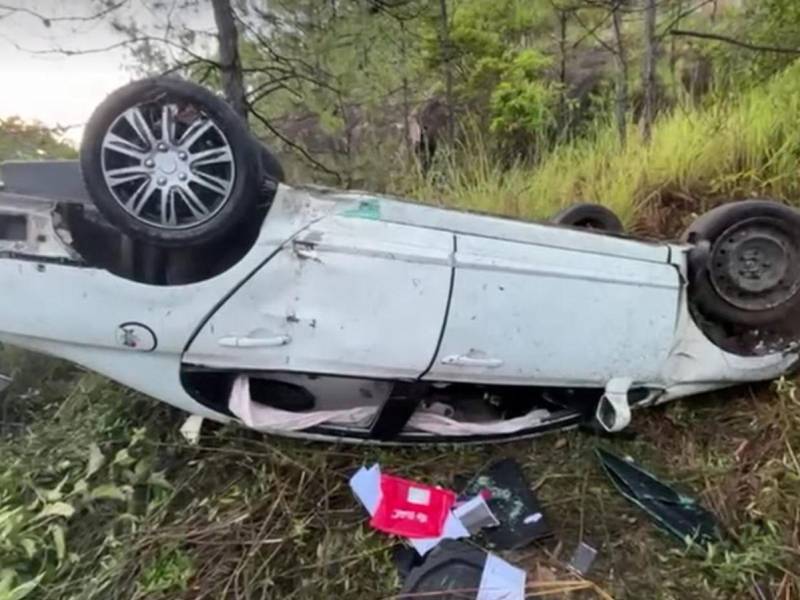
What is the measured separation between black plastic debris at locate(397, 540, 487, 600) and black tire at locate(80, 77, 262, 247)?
3.26 feet

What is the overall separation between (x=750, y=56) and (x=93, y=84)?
10.2ft

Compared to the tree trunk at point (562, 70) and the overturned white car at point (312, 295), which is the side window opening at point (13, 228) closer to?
Result: the overturned white car at point (312, 295)

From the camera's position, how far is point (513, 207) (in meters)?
3.85

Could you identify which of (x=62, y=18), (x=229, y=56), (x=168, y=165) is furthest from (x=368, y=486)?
(x=62, y=18)

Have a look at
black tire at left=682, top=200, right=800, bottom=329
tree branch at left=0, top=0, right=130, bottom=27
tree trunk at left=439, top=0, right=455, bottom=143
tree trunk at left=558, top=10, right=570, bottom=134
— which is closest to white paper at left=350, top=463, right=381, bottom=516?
black tire at left=682, top=200, right=800, bottom=329

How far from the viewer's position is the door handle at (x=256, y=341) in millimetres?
2201

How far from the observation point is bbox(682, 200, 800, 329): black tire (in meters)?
2.52

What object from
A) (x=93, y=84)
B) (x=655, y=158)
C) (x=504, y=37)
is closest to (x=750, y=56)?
(x=655, y=158)

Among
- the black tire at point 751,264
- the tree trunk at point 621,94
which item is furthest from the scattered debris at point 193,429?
the tree trunk at point 621,94

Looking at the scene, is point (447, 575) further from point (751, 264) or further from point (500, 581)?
point (751, 264)

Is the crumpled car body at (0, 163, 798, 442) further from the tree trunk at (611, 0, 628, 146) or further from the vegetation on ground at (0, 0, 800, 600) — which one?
the tree trunk at (611, 0, 628, 146)

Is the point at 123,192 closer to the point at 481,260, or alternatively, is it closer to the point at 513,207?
the point at 481,260

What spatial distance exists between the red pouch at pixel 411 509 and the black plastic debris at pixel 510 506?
4.1 inches

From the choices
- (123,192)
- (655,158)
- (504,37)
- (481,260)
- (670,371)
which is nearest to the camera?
(123,192)
